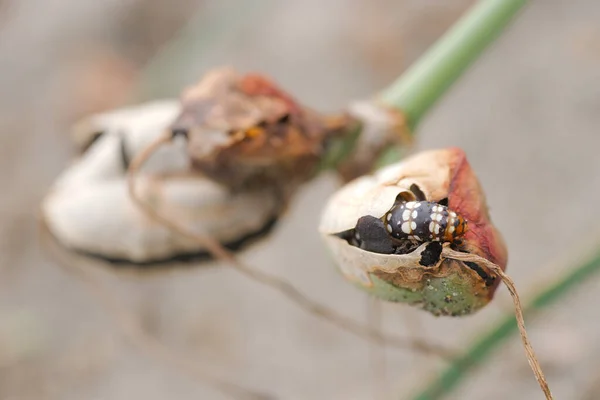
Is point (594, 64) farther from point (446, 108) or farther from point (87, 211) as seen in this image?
point (87, 211)

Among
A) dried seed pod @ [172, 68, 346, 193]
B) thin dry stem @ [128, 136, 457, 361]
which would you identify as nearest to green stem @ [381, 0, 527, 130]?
dried seed pod @ [172, 68, 346, 193]

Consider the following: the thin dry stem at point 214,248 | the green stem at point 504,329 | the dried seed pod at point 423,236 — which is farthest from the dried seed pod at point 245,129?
the green stem at point 504,329

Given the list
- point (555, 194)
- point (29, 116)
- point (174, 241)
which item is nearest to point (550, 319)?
point (555, 194)

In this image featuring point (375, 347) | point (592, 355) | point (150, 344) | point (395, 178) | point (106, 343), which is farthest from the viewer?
point (106, 343)

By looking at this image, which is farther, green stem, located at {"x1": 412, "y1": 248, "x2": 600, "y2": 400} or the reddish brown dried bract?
green stem, located at {"x1": 412, "y1": 248, "x2": 600, "y2": 400}

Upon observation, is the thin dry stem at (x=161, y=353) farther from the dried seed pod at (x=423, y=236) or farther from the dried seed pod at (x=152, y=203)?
the dried seed pod at (x=423, y=236)

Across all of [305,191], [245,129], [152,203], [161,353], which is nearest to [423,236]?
[245,129]

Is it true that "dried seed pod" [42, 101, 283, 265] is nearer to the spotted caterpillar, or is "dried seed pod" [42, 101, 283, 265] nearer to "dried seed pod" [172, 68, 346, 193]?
"dried seed pod" [172, 68, 346, 193]
